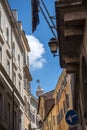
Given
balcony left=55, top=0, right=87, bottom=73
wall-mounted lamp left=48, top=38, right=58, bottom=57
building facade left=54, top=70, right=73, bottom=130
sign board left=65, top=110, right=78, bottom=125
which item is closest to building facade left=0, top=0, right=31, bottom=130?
building facade left=54, top=70, right=73, bottom=130

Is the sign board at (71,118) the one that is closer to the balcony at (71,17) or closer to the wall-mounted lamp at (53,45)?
the wall-mounted lamp at (53,45)

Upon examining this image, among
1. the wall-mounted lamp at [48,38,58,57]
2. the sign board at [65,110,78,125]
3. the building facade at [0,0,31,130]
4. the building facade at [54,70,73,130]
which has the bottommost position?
the building facade at [54,70,73,130]

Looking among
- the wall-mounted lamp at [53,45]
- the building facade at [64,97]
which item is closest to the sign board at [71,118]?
the wall-mounted lamp at [53,45]

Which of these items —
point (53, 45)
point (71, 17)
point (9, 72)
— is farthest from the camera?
point (9, 72)

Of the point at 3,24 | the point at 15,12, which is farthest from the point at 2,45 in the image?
the point at 15,12

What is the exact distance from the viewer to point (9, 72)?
33.2 m

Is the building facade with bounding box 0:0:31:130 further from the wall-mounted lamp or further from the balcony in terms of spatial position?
the balcony

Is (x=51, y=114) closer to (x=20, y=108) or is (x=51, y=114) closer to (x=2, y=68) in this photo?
(x=20, y=108)

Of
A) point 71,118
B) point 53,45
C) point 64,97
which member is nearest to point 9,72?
point 64,97

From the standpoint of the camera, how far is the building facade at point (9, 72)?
96.0 feet

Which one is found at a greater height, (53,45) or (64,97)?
(53,45)

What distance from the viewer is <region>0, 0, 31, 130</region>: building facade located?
1152 inches

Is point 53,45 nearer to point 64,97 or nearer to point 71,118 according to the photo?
point 71,118

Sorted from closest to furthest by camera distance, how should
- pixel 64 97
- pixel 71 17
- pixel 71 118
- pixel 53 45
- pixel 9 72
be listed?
pixel 71 17, pixel 71 118, pixel 53 45, pixel 9 72, pixel 64 97
